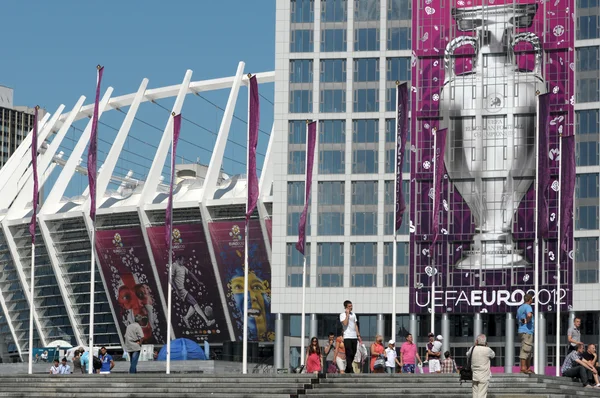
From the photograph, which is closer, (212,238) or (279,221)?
(279,221)

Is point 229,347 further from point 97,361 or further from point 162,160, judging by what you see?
point 97,361

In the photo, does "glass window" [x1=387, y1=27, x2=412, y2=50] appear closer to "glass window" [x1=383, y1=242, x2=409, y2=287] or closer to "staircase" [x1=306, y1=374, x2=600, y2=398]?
"glass window" [x1=383, y1=242, x2=409, y2=287]

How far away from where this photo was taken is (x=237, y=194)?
108 metres

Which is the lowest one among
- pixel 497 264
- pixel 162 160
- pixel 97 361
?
pixel 97 361

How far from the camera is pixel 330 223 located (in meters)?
100

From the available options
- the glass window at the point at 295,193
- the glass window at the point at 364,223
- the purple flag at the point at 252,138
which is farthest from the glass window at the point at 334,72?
the purple flag at the point at 252,138

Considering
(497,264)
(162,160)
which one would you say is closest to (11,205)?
(162,160)

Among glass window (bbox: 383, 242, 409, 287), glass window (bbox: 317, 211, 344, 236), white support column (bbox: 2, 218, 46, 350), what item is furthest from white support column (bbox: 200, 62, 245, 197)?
white support column (bbox: 2, 218, 46, 350)

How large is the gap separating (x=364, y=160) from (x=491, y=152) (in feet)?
29.7

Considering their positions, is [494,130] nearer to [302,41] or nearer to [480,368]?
[302,41]

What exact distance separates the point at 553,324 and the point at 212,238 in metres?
26.4

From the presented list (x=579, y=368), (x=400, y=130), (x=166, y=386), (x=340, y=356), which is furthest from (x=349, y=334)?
(x=400, y=130)

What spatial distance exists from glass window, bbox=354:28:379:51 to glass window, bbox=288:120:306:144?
21.5 feet

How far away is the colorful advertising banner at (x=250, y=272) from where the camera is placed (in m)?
108
